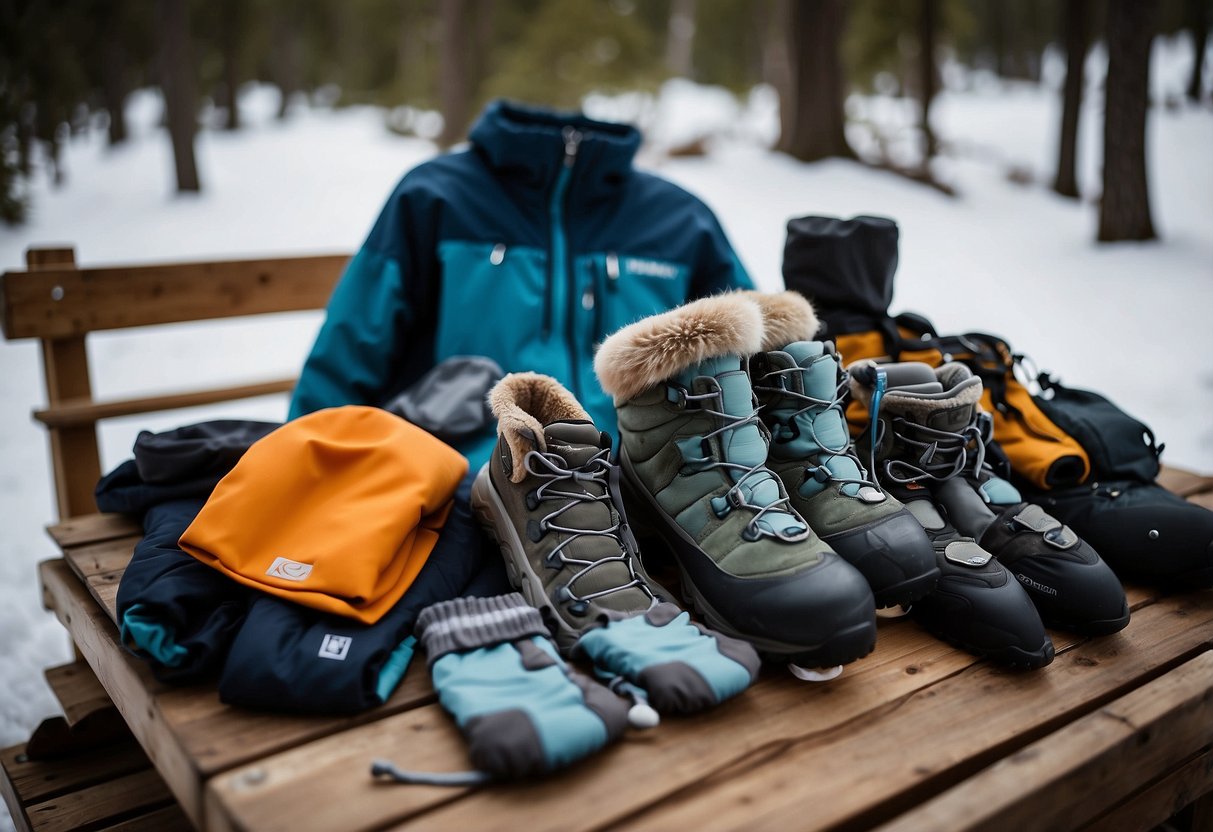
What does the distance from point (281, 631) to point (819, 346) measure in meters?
0.89

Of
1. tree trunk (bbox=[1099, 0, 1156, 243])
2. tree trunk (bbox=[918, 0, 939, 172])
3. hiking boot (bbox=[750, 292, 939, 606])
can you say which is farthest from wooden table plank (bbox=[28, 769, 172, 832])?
tree trunk (bbox=[918, 0, 939, 172])

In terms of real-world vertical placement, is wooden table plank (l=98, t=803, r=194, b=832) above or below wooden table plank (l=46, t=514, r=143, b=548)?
below

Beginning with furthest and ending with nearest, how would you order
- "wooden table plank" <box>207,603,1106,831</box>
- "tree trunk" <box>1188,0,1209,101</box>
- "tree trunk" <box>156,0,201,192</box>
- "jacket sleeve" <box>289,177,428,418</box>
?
"tree trunk" <box>1188,0,1209,101</box> < "tree trunk" <box>156,0,201,192</box> < "jacket sleeve" <box>289,177,428,418</box> < "wooden table plank" <box>207,603,1106,831</box>

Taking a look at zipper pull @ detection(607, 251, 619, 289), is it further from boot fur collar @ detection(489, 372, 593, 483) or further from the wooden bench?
the wooden bench

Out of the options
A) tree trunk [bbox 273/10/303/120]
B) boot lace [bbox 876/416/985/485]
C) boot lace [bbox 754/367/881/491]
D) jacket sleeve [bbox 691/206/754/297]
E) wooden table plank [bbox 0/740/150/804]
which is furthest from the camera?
tree trunk [bbox 273/10/303/120]

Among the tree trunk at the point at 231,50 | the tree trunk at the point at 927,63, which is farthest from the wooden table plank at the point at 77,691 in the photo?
the tree trunk at the point at 231,50

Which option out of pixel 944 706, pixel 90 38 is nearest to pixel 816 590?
pixel 944 706

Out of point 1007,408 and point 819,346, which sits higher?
point 819,346

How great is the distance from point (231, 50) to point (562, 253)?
13.3 m

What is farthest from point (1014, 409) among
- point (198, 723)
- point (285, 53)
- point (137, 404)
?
point (285, 53)

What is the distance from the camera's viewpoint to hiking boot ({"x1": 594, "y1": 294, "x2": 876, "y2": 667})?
1.02 meters

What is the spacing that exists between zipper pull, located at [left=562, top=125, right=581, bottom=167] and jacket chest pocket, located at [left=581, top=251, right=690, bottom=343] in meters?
0.22

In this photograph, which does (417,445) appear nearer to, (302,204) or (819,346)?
(819,346)

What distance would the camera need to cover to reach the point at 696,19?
17781 millimetres
